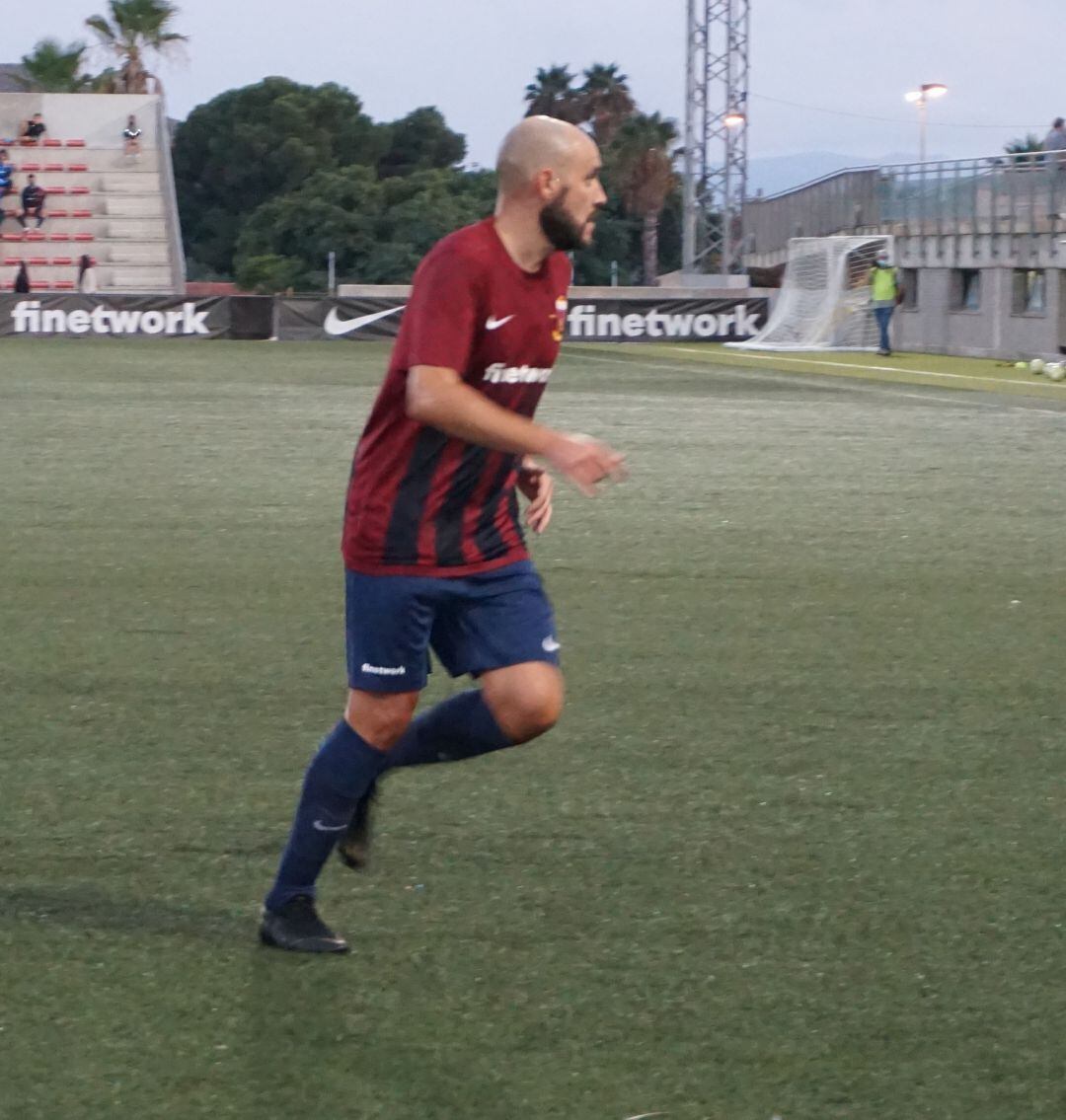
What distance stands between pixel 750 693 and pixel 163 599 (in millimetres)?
2973

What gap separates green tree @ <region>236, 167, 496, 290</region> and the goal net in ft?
97.4

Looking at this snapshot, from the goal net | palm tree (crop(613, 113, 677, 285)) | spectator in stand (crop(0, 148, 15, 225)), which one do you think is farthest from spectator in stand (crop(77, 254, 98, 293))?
palm tree (crop(613, 113, 677, 285))

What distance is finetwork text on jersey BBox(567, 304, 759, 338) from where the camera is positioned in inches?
1521

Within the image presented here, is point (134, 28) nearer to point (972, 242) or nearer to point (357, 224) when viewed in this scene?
point (357, 224)

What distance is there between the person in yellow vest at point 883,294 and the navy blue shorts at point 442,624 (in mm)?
30666

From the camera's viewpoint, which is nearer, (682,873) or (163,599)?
(682,873)

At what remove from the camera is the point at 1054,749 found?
19.7ft

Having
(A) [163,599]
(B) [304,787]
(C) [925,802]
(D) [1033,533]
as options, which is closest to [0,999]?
(B) [304,787]

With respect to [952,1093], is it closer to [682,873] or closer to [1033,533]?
[682,873]

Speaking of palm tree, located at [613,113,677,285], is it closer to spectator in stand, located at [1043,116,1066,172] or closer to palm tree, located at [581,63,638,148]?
palm tree, located at [581,63,638,148]

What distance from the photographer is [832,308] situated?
3688 cm

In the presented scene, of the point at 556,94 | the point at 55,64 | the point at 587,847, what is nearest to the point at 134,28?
the point at 55,64

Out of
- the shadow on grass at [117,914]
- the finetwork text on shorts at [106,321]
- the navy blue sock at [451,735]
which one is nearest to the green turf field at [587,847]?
the shadow on grass at [117,914]

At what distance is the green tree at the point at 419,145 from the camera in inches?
3433
